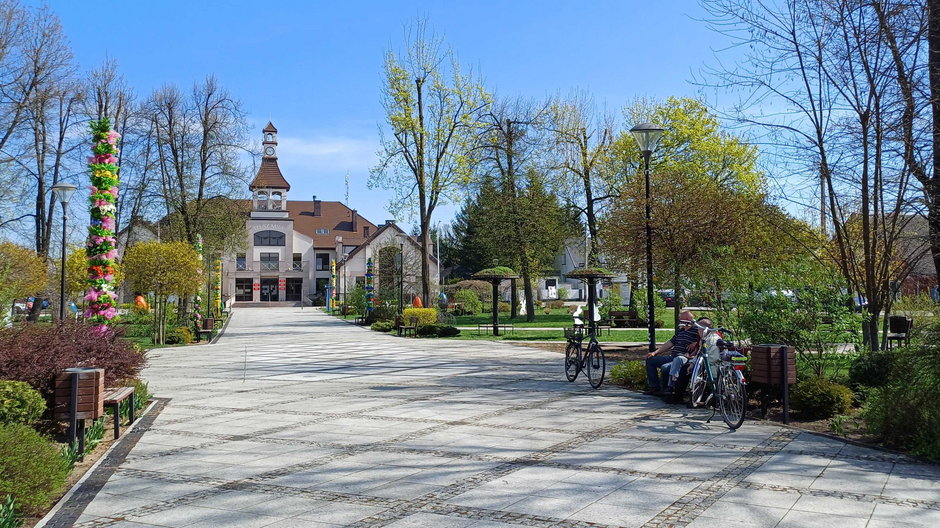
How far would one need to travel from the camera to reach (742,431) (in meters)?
8.36

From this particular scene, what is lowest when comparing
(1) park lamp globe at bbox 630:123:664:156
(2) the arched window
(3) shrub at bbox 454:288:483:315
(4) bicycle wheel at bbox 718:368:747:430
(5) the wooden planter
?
(4) bicycle wheel at bbox 718:368:747:430

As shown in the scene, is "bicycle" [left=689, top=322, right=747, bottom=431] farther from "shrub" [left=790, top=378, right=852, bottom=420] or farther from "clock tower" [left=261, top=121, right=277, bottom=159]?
"clock tower" [left=261, top=121, right=277, bottom=159]

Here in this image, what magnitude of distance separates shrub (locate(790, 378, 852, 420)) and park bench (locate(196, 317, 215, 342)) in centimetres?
2280

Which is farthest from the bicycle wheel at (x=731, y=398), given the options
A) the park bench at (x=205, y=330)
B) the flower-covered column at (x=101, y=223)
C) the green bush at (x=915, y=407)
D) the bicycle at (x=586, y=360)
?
the park bench at (x=205, y=330)

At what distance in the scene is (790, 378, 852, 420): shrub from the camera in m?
8.97

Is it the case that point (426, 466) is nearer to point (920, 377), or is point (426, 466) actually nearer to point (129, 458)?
point (129, 458)

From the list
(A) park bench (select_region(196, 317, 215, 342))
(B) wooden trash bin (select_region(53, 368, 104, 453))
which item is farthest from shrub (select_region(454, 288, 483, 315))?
(B) wooden trash bin (select_region(53, 368, 104, 453))

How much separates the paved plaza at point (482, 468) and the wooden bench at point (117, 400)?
0.32m

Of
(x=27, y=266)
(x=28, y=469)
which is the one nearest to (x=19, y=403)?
(x=28, y=469)

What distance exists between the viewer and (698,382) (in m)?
9.61

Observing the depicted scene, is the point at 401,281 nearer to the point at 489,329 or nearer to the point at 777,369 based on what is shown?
the point at 489,329

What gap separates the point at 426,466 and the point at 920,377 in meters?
5.15

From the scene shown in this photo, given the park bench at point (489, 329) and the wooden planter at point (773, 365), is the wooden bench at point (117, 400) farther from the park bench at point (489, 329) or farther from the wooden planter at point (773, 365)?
the park bench at point (489, 329)

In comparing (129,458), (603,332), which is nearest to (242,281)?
(603,332)
